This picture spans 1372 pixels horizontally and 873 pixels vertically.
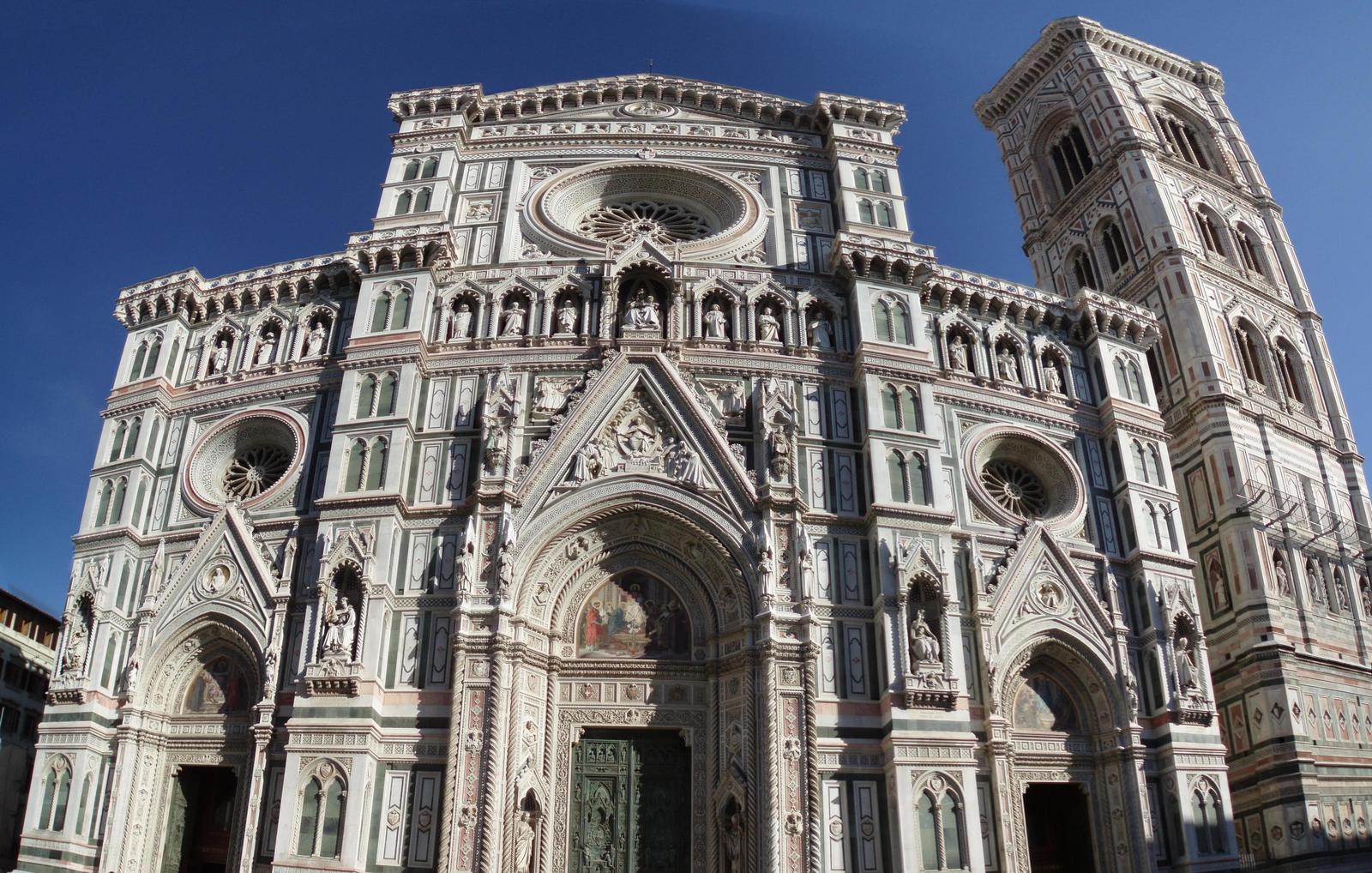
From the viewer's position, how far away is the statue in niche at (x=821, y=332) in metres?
22.4

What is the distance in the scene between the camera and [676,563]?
20219 millimetres

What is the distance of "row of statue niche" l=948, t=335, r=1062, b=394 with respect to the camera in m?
22.8

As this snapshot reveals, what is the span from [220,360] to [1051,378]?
1735cm

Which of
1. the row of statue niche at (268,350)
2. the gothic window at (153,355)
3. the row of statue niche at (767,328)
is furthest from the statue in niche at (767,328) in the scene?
the gothic window at (153,355)

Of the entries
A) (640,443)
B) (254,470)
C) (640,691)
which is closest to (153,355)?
(254,470)

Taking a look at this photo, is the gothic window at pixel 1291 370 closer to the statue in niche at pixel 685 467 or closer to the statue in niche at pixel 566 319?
the statue in niche at pixel 685 467

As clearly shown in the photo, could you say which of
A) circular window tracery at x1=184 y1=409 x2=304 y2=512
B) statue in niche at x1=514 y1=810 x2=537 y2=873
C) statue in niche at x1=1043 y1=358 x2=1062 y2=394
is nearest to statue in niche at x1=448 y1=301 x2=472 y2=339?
circular window tracery at x1=184 y1=409 x2=304 y2=512

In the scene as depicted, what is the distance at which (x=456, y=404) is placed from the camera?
2127 cm

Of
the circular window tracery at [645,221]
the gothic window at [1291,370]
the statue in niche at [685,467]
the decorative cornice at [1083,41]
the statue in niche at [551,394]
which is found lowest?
the statue in niche at [685,467]

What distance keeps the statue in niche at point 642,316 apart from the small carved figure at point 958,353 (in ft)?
19.9

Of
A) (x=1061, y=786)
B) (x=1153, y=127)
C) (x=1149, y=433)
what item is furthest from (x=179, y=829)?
(x=1153, y=127)

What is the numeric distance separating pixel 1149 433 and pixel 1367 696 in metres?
A: 7.43

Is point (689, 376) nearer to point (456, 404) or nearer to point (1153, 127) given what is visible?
point (456, 404)

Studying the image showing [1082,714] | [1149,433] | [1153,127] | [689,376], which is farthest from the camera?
[1153,127]
